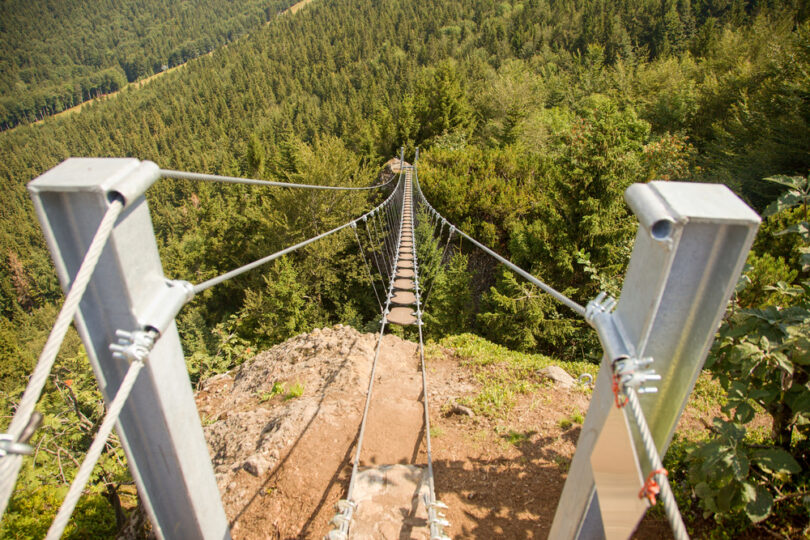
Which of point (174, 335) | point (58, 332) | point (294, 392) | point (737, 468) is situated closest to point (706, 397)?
point (737, 468)

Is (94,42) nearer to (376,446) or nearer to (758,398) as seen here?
(376,446)

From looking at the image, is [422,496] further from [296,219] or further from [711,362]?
[296,219]

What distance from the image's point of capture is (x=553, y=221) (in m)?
9.27

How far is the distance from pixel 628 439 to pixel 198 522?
883mm

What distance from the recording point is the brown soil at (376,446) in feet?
7.77

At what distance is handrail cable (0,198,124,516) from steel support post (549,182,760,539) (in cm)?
88

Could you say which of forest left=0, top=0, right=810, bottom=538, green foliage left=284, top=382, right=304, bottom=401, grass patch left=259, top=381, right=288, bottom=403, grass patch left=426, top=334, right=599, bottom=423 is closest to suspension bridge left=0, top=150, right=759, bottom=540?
forest left=0, top=0, right=810, bottom=538

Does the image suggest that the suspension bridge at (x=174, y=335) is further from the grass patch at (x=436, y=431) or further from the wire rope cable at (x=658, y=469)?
the grass patch at (x=436, y=431)

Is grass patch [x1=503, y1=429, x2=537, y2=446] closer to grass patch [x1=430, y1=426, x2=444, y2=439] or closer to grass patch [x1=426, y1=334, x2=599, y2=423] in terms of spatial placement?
grass patch [x1=426, y1=334, x2=599, y2=423]

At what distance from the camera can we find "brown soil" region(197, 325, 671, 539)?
7.77ft

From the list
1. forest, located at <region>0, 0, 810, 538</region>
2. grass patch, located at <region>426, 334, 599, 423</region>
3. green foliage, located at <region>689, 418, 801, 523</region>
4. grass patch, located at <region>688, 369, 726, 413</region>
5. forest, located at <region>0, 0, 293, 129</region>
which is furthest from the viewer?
forest, located at <region>0, 0, 293, 129</region>

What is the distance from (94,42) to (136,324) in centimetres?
23813

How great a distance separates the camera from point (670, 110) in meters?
17.8

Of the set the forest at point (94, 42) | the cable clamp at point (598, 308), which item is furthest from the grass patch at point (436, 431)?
the forest at point (94, 42)
